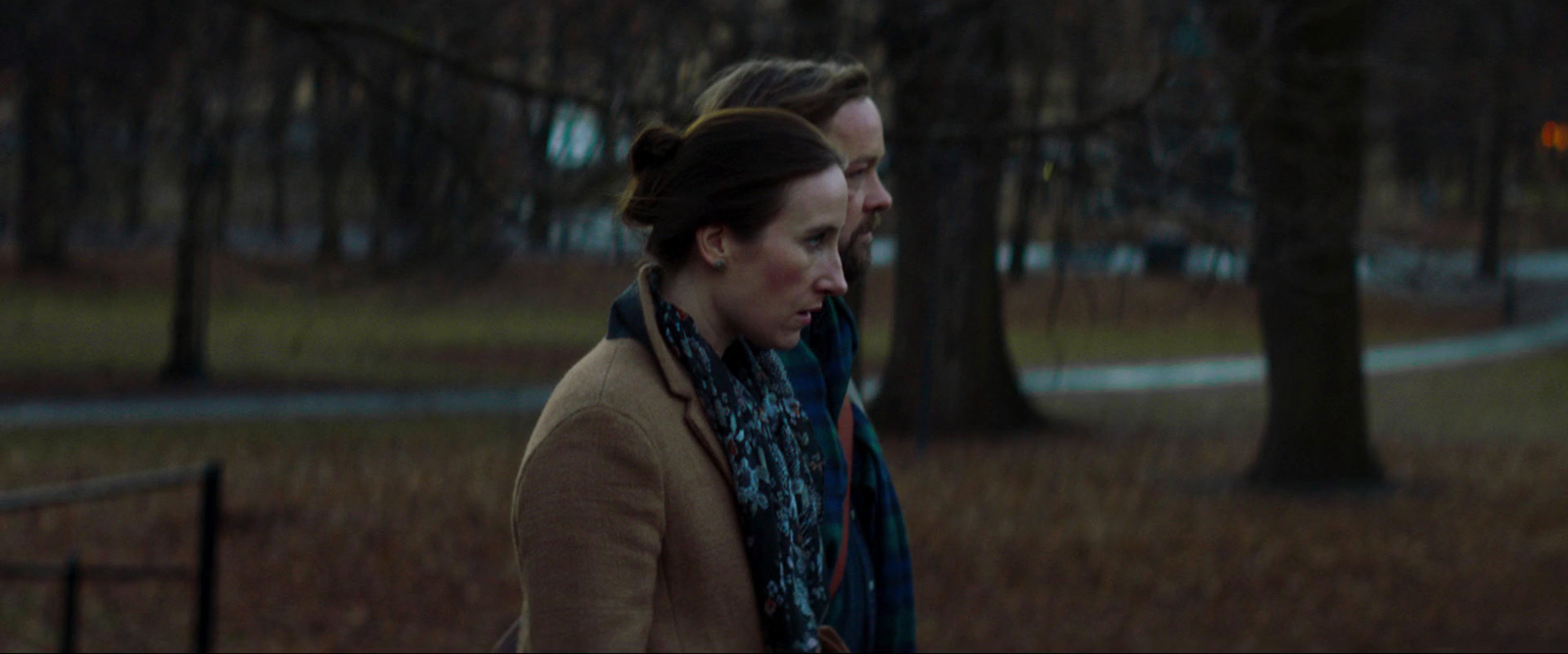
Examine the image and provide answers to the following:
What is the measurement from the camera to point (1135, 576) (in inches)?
390

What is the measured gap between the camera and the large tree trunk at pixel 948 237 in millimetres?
7852

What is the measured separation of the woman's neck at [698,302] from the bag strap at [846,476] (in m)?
0.39

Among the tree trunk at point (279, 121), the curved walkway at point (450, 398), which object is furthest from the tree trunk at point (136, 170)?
the curved walkway at point (450, 398)

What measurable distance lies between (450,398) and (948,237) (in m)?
9.39

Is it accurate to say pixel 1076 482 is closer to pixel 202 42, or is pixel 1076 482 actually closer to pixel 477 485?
pixel 477 485

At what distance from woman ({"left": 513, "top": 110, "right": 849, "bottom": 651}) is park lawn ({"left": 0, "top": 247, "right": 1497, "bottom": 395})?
7.75m

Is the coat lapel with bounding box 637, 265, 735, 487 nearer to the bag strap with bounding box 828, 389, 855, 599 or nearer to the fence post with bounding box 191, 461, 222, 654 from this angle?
the bag strap with bounding box 828, 389, 855, 599

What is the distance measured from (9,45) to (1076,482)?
7.25 m

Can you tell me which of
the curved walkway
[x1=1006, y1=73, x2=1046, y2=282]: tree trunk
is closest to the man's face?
[x1=1006, y1=73, x2=1046, y2=282]: tree trunk

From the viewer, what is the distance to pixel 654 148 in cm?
242

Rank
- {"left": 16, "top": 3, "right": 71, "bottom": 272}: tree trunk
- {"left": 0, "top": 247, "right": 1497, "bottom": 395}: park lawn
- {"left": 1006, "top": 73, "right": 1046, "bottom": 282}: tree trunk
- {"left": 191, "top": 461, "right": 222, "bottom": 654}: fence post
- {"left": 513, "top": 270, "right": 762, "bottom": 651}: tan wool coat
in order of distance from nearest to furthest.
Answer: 1. {"left": 513, "top": 270, "right": 762, "bottom": 651}: tan wool coat
2. {"left": 191, "top": 461, "right": 222, "bottom": 654}: fence post
3. {"left": 1006, "top": 73, "right": 1046, "bottom": 282}: tree trunk
4. {"left": 16, "top": 3, "right": 71, "bottom": 272}: tree trunk
5. {"left": 0, "top": 247, "right": 1497, "bottom": 395}: park lawn

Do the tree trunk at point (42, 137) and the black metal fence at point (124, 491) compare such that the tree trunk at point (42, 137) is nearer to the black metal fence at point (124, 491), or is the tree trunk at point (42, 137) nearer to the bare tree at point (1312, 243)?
the black metal fence at point (124, 491)

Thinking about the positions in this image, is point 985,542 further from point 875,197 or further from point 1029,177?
point 875,197

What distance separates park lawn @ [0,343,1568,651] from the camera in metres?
8.74
